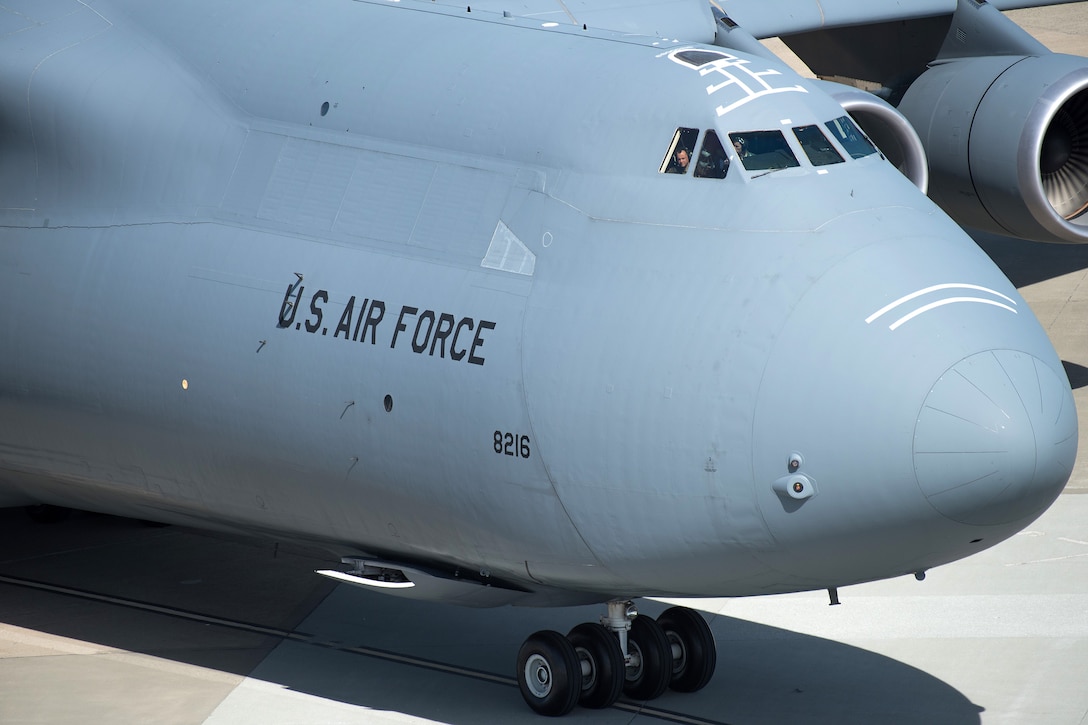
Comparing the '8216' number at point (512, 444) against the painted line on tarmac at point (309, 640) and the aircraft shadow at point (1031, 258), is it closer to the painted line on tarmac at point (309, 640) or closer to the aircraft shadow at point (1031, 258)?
the painted line on tarmac at point (309, 640)

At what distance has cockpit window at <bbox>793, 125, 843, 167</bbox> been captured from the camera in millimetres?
11445

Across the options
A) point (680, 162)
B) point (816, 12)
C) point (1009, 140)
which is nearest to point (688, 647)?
point (680, 162)

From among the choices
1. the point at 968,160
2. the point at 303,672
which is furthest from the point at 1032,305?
the point at 303,672

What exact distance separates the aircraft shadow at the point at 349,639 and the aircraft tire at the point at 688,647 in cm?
14

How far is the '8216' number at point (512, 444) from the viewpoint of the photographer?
37.0ft

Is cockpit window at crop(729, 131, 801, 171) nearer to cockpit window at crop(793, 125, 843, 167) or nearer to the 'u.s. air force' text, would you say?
cockpit window at crop(793, 125, 843, 167)

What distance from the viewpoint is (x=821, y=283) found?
35.3 ft

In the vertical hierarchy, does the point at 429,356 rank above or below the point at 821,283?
below

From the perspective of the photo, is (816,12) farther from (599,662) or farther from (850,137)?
(599,662)

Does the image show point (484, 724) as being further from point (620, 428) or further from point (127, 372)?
point (127, 372)

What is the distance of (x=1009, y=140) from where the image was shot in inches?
751

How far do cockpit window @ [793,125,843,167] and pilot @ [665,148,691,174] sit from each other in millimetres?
699

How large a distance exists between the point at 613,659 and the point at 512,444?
1936 mm

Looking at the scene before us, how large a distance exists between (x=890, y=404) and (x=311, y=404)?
3.93m
